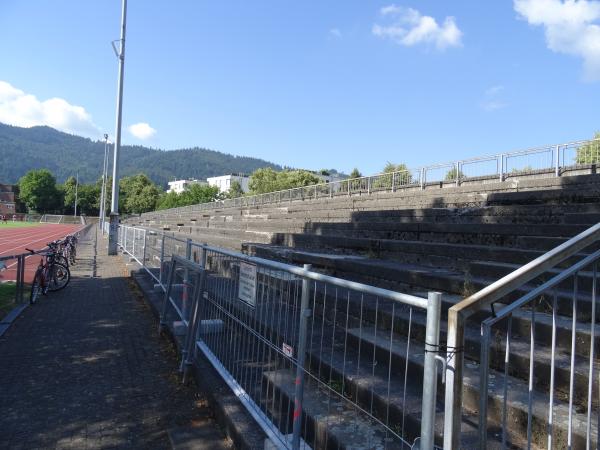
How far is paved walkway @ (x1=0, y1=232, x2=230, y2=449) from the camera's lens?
4.05 meters

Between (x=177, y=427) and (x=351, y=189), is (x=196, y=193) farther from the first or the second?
(x=177, y=427)

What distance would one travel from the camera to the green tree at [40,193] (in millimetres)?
120188

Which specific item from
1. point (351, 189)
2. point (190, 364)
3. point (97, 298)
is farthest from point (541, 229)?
point (351, 189)

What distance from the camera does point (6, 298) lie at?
960cm

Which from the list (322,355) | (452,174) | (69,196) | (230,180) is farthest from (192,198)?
(322,355)

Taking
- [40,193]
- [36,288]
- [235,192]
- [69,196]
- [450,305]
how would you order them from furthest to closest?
[40,193]
[69,196]
[235,192]
[36,288]
[450,305]

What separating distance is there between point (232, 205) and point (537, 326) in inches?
1264

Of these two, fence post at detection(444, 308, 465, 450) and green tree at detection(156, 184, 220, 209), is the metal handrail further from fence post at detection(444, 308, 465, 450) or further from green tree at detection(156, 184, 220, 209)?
green tree at detection(156, 184, 220, 209)

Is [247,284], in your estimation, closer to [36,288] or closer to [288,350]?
[288,350]

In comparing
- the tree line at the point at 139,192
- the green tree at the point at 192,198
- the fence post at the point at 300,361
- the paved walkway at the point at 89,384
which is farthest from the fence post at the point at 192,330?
the green tree at the point at 192,198

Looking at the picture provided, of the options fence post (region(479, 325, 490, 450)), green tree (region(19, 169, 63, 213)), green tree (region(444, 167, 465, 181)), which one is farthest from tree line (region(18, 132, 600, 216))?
fence post (region(479, 325, 490, 450))

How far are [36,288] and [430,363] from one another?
10.2m

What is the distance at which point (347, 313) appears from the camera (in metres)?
2.88

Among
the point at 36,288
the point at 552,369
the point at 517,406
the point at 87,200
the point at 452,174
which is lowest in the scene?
the point at 36,288
